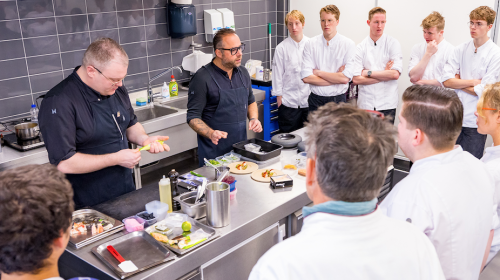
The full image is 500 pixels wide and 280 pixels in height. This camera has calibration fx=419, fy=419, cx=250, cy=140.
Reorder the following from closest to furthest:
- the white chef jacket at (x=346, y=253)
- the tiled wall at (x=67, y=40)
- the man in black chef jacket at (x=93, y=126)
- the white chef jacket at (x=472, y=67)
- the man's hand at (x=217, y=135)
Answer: the white chef jacket at (x=346, y=253)
the man in black chef jacket at (x=93, y=126)
the man's hand at (x=217, y=135)
the tiled wall at (x=67, y=40)
the white chef jacket at (x=472, y=67)

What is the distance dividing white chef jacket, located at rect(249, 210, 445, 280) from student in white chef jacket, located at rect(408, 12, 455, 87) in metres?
3.58

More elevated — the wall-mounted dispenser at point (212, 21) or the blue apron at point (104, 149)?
the wall-mounted dispenser at point (212, 21)

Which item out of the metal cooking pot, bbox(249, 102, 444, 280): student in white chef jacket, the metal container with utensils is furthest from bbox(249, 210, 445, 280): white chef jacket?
the metal cooking pot

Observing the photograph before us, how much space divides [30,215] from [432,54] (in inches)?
168

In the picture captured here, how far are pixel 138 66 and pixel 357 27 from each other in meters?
2.78

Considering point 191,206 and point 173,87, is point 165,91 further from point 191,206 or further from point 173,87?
point 191,206

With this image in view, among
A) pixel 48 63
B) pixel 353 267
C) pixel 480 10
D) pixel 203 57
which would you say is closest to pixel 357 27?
pixel 480 10

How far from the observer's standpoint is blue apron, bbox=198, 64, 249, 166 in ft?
10.9

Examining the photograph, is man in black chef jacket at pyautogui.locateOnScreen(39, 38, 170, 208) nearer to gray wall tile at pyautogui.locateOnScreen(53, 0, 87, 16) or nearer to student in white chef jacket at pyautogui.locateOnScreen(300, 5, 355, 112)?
gray wall tile at pyautogui.locateOnScreen(53, 0, 87, 16)

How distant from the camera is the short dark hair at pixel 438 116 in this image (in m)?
1.66

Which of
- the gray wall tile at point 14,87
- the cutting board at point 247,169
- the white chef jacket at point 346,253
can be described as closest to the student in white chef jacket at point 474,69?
the cutting board at point 247,169

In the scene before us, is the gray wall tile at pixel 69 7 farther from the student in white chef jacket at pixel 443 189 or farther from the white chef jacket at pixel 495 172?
the white chef jacket at pixel 495 172

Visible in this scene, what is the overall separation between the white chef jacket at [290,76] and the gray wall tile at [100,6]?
6.24 feet

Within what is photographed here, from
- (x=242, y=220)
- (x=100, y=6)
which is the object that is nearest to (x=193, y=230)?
(x=242, y=220)
